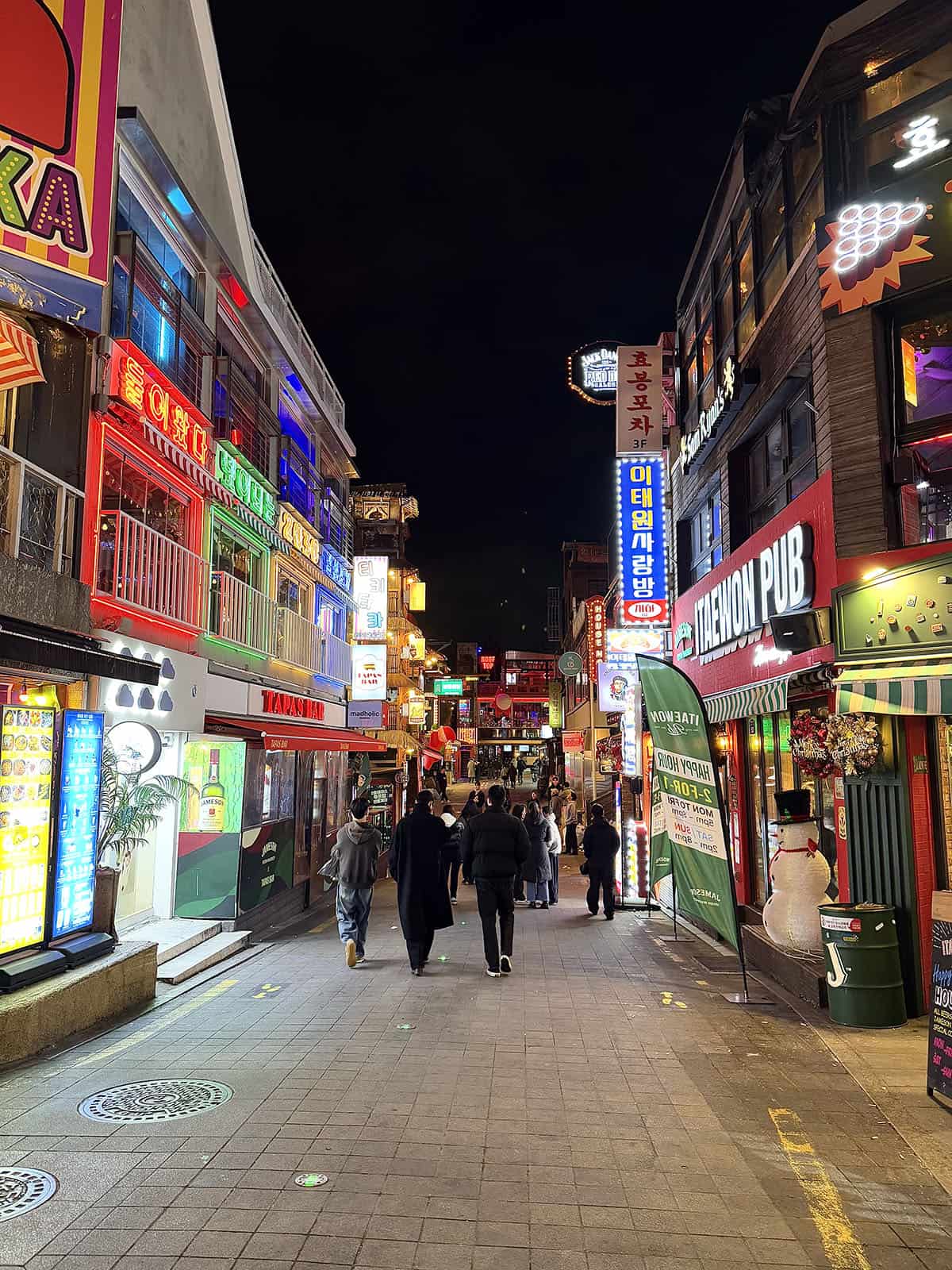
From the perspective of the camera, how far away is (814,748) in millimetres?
8484

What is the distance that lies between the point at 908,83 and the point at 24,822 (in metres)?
11.5

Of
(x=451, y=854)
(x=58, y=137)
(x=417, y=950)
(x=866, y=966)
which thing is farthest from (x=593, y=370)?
(x=866, y=966)

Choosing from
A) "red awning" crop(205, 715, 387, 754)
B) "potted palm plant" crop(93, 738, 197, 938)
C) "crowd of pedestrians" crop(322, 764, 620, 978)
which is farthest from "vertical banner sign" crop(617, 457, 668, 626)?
"potted palm plant" crop(93, 738, 197, 938)

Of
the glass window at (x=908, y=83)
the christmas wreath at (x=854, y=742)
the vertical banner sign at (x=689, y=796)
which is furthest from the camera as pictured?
the glass window at (x=908, y=83)

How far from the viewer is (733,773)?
1391cm

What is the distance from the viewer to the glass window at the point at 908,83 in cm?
878

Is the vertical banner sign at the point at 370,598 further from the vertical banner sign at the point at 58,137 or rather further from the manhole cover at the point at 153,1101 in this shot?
the manhole cover at the point at 153,1101

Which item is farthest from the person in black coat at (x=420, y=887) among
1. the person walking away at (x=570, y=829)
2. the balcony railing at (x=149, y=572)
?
the person walking away at (x=570, y=829)

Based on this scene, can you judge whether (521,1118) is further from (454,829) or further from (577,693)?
(577,693)

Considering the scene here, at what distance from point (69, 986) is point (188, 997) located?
1.77 metres

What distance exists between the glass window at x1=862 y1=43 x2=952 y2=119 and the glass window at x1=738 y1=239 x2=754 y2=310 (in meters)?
3.60

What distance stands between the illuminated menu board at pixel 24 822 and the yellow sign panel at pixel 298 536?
10123 mm

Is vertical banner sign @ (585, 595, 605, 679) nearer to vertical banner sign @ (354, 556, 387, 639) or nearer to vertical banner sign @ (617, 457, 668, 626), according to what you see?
vertical banner sign @ (354, 556, 387, 639)

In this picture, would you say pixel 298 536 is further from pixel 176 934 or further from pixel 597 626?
pixel 597 626
